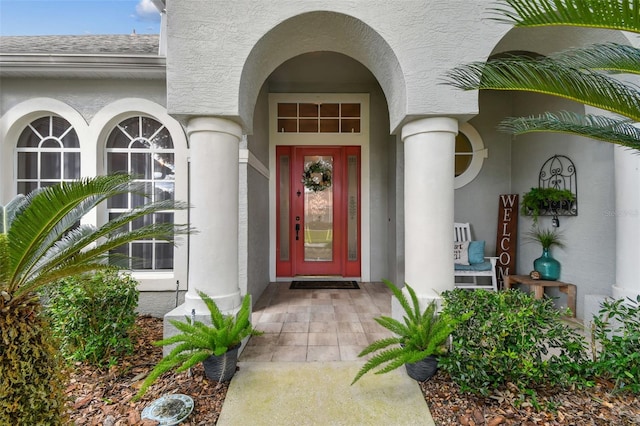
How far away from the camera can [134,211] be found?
6.39ft

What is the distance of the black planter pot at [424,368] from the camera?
226 cm

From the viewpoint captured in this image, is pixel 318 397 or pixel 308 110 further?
pixel 308 110

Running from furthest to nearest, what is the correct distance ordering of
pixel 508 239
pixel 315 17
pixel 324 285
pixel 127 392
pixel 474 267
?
pixel 324 285, pixel 508 239, pixel 474 267, pixel 315 17, pixel 127 392

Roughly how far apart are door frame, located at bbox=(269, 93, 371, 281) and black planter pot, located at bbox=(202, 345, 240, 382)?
9.38ft

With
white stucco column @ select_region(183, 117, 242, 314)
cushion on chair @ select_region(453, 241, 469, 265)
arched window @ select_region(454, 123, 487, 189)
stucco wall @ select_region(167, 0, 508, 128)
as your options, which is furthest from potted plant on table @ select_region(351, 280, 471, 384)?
arched window @ select_region(454, 123, 487, 189)

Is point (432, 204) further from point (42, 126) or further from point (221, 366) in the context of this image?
point (42, 126)

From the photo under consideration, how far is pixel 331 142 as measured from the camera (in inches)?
205

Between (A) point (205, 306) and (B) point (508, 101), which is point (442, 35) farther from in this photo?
(A) point (205, 306)

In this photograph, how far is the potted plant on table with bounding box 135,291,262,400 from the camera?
212cm

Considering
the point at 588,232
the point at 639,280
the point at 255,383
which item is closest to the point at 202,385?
the point at 255,383

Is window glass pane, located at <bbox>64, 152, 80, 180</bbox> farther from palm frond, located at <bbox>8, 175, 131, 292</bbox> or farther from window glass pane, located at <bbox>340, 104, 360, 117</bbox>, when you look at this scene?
window glass pane, located at <bbox>340, 104, 360, 117</bbox>

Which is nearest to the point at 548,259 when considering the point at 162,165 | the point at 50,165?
the point at 162,165

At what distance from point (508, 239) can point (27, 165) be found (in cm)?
690

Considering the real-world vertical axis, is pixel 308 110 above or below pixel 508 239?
above
